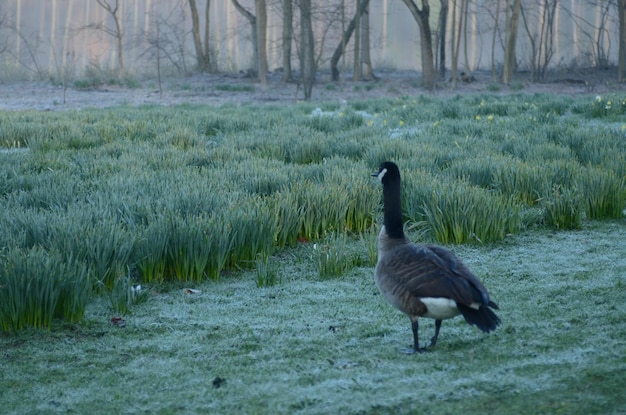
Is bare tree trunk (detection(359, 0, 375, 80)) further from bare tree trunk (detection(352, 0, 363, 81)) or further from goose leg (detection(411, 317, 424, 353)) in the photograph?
goose leg (detection(411, 317, 424, 353))

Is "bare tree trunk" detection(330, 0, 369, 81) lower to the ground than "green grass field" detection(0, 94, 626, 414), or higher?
higher

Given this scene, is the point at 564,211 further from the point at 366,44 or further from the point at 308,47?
the point at 366,44

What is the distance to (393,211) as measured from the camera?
3982mm

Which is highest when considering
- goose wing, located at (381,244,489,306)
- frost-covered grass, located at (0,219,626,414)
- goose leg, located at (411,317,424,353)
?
goose wing, located at (381,244,489,306)

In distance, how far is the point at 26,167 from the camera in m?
7.98

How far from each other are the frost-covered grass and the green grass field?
13mm

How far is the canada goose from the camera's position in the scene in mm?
3230

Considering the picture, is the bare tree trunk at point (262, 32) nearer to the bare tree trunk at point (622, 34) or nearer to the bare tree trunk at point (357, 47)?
the bare tree trunk at point (357, 47)

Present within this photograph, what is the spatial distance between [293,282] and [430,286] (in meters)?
1.80

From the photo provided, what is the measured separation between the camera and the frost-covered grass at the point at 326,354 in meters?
3.05

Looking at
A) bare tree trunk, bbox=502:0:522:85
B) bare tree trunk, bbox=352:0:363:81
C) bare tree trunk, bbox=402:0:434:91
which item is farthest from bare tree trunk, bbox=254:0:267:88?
bare tree trunk, bbox=502:0:522:85

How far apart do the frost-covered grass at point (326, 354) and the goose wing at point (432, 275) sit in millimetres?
315

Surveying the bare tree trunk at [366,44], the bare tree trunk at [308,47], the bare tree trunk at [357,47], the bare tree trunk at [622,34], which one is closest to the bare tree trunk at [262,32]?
the bare tree trunk at [308,47]

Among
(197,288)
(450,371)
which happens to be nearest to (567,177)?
(197,288)
